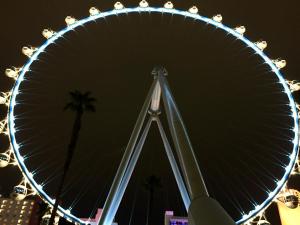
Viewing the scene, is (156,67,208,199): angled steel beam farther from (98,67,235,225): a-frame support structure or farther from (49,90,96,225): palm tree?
(49,90,96,225): palm tree

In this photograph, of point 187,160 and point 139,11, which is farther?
point 139,11

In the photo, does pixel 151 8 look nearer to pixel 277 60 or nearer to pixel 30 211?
pixel 277 60

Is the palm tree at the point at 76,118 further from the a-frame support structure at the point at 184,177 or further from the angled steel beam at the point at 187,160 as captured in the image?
the angled steel beam at the point at 187,160

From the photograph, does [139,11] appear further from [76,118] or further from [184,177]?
[184,177]

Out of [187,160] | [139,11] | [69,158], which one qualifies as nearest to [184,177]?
[187,160]

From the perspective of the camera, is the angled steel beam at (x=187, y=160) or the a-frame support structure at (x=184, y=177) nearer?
the a-frame support structure at (x=184, y=177)

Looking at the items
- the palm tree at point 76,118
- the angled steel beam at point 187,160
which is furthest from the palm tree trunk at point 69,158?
the angled steel beam at point 187,160

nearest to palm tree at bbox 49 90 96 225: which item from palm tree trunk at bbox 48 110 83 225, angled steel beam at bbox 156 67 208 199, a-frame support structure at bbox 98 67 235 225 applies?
palm tree trunk at bbox 48 110 83 225

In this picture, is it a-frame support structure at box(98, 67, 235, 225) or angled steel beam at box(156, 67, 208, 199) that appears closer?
a-frame support structure at box(98, 67, 235, 225)

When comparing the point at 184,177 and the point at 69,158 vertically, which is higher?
the point at 69,158

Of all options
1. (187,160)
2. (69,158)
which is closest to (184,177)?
(187,160)

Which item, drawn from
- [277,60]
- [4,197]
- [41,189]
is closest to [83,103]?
[41,189]

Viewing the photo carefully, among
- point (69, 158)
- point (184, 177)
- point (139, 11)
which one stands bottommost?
point (184, 177)

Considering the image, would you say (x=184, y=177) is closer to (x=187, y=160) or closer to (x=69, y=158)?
(x=187, y=160)
